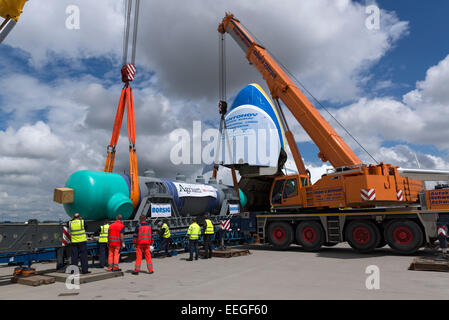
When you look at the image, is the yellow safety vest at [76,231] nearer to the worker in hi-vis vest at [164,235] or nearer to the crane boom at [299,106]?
the worker in hi-vis vest at [164,235]

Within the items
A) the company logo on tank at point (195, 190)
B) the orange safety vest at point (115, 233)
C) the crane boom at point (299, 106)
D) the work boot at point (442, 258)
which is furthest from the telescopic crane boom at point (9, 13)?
the work boot at point (442, 258)

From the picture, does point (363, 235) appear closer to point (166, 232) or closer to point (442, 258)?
point (442, 258)

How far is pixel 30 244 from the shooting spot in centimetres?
Result: 833

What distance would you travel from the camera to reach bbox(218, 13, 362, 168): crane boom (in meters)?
14.2

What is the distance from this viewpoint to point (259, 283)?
25.5 feet

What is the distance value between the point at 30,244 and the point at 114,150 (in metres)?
6.24

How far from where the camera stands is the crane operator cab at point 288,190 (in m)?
15.3

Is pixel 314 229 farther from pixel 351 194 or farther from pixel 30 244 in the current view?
pixel 30 244

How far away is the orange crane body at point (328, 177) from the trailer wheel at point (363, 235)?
85 cm

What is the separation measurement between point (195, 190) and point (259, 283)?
8714 millimetres

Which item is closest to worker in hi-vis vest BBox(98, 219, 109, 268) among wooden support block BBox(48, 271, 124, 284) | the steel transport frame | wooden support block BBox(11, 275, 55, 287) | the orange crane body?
the steel transport frame

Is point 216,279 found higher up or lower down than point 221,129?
lower down
